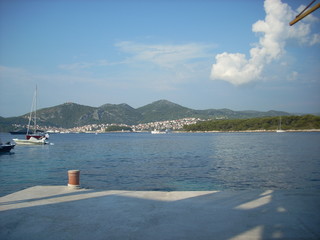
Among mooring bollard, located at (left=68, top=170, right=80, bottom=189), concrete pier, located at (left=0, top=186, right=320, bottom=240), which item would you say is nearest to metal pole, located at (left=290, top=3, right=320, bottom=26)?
concrete pier, located at (left=0, top=186, right=320, bottom=240)

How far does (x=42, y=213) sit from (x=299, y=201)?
8315 mm

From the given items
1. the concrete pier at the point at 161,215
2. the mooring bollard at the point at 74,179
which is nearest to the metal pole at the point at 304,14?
the concrete pier at the point at 161,215

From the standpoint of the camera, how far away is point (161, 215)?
8.35m

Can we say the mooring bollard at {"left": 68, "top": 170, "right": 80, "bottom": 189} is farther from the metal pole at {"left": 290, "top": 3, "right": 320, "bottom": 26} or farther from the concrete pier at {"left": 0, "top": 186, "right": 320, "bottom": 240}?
the metal pole at {"left": 290, "top": 3, "right": 320, "bottom": 26}

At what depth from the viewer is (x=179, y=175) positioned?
26.3m

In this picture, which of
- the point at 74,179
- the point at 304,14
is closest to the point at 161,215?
the point at 74,179

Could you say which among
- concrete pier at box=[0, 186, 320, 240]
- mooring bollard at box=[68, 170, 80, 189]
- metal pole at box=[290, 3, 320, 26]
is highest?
metal pole at box=[290, 3, 320, 26]

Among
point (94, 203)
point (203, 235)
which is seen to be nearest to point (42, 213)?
point (94, 203)

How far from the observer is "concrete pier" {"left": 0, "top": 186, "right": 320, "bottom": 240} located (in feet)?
22.7

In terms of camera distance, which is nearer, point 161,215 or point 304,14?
point 161,215

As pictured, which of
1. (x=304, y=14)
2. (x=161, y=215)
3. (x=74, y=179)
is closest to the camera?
(x=161, y=215)

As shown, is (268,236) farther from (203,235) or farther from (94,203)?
(94,203)

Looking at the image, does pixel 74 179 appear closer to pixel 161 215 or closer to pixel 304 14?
pixel 161 215

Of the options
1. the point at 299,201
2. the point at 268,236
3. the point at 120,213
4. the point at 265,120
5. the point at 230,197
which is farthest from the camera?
the point at 265,120
